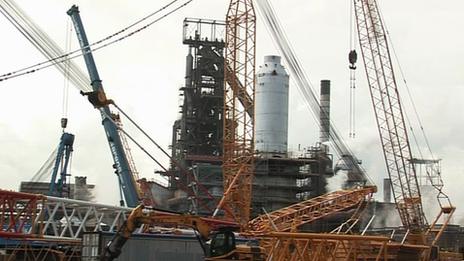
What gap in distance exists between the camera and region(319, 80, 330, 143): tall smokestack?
106 m

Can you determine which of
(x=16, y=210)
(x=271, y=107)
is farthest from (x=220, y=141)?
(x=16, y=210)

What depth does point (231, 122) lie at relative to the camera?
66.3 metres

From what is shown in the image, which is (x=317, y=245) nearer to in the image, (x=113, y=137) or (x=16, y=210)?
(x=16, y=210)

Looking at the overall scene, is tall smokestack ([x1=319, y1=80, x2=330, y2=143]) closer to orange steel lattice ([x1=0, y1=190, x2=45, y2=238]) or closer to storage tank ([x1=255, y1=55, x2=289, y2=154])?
storage tank ([x1=255, y1=55, x2=289, y2=154])

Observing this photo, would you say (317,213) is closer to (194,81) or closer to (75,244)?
(75,244)

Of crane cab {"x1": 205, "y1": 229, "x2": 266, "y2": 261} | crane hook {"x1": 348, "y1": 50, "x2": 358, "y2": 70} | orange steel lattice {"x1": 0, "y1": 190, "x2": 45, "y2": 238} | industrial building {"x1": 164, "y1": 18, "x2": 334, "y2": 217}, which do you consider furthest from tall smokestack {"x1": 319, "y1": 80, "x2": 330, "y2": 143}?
crane cab {"x1": 205, "y1": 229, "x2": 266, "y2": 261}

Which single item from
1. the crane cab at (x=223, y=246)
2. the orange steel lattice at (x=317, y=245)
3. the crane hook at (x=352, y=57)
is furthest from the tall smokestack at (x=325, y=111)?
the crane cab at (x=223, y=246)

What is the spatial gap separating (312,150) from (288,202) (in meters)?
8.92

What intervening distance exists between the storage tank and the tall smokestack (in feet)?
32.4

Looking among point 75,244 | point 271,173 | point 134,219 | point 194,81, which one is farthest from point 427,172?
point 134,219

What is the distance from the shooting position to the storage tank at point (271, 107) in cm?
9706

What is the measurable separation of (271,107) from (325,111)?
42.7 ft

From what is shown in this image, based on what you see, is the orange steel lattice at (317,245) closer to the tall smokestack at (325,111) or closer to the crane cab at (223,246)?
the crane cab at (223,246)

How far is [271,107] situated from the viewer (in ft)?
318
